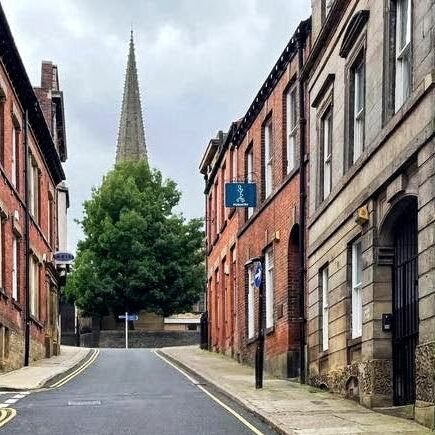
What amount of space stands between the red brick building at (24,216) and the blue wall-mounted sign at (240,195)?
647 centimetres

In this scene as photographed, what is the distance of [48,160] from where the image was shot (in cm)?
3772

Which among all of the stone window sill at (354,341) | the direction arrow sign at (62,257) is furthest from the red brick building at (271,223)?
the direction arrow sign at (62,257)

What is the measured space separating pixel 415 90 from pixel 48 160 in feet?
87.7

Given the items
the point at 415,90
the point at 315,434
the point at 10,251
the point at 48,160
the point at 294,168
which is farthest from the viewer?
the point at 48,160

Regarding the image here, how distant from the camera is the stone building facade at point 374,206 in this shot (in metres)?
12.4

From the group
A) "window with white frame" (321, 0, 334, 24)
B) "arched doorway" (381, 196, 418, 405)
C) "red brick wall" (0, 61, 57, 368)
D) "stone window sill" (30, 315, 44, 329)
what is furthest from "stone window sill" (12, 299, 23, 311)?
"arched doorway" (381, 196, 418, 405)

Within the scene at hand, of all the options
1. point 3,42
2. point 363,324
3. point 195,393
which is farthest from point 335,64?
point 3,42

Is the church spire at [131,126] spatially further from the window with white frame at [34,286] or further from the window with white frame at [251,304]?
the window with white frame at [251,304]

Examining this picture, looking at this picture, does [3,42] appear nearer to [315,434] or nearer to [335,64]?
[335,64]

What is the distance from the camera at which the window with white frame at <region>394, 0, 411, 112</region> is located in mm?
14117

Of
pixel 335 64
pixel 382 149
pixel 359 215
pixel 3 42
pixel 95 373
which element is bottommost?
pixel 95 373

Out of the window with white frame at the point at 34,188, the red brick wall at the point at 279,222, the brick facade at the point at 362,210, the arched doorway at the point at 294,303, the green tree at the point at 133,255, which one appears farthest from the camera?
the green tree at the point at 133,255

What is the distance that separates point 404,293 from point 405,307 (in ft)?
0.79

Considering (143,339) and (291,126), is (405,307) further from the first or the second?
(143,339)
